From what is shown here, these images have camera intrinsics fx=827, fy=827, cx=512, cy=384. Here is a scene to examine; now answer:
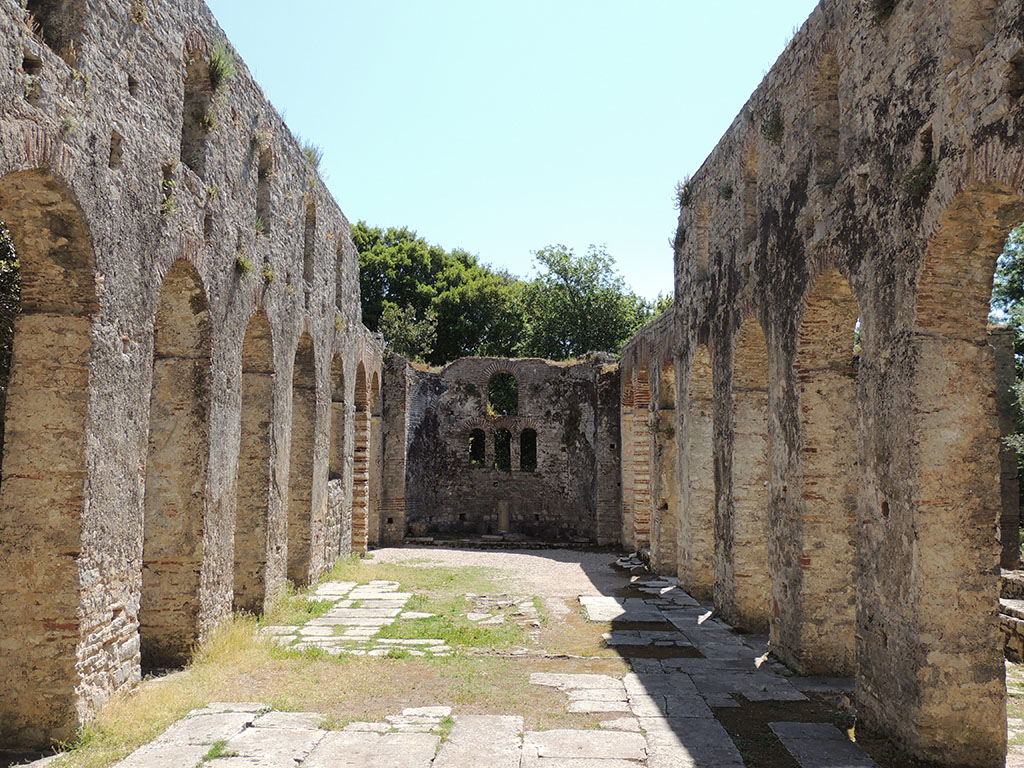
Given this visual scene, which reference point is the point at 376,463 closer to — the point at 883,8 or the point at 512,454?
the point at 512,454

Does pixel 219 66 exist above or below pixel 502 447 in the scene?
above

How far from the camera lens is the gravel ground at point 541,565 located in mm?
13898

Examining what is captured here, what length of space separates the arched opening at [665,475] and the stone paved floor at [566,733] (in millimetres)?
5632

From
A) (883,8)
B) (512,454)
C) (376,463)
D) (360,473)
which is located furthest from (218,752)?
(512,454)

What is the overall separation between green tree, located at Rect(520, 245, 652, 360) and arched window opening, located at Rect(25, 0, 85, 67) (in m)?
29.1

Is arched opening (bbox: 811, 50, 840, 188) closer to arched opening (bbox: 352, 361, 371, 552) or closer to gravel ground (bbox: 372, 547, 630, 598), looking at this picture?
gravel ground (bbox: 372, 547, 630, 598)

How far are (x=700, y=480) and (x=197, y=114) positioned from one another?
8.46 metres

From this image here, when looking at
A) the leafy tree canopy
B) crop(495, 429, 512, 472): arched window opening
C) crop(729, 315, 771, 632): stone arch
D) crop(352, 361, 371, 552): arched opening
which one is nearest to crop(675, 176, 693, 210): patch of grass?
crop(729, 315, 771, 632): stone arch

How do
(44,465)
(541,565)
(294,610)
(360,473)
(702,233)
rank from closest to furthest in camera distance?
(44,465) < (294,610) < (702,233) < (541,565) < (360,473)

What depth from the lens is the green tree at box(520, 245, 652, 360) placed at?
3503 centimetres

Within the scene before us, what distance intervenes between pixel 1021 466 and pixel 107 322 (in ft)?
63.6

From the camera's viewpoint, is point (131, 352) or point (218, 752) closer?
point (218, 752)

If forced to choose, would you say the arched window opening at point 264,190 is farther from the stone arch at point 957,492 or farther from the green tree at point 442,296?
the green tree at point 442,296

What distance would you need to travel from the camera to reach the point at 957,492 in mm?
5715
